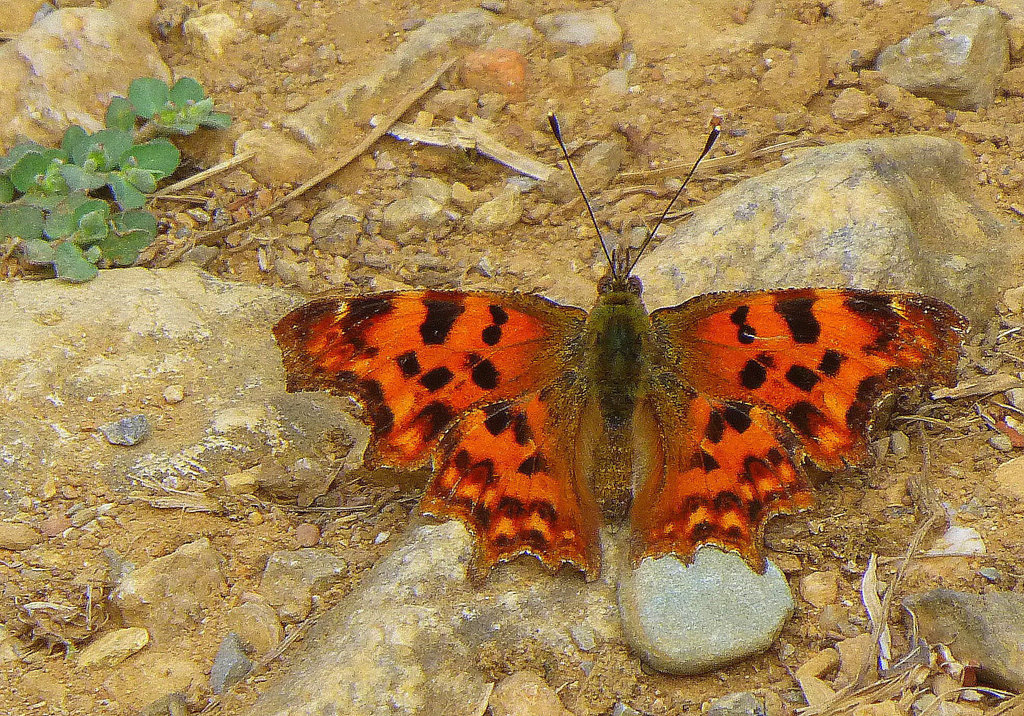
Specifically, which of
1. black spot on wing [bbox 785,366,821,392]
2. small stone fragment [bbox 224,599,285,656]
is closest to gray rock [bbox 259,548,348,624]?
small stone fragment [bbox 224,599,285,656]

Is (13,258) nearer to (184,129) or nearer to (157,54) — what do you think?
(184,129)

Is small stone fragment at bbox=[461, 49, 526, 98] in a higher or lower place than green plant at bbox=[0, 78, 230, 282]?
lower

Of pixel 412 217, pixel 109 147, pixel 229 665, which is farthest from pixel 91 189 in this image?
pixel 229 665

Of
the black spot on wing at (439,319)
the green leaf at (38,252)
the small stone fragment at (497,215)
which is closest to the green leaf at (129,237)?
the green leaf at (38,252)

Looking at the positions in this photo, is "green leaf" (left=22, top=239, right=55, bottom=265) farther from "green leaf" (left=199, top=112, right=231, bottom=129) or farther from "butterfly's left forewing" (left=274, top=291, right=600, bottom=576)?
"butterfly's left forewing" (left=274, top=291, right=600, bottom=576)

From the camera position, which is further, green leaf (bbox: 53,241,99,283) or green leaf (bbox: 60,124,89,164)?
green leaf (bbox: 60,124,89,164)

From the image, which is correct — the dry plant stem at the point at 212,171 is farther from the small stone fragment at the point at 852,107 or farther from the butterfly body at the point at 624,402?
the small stone fragment at the point at 852,107
